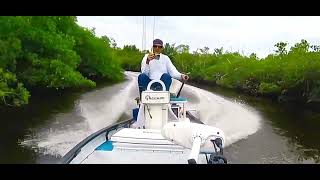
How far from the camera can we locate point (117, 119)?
9312mm

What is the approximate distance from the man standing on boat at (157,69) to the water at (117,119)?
79.0 inches

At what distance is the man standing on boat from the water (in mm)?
2006

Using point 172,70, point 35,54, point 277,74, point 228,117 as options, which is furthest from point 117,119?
point 277,74

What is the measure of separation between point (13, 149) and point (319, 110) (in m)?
9.51

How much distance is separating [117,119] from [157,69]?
4.82 meters

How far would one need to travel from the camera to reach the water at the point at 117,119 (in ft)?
22.2

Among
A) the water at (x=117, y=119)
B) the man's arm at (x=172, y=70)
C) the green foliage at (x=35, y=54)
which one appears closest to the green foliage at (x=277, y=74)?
the water at (x=117, y=119)

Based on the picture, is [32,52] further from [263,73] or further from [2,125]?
[263,73]

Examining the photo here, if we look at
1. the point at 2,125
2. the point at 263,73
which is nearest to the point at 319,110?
the point at 263,73

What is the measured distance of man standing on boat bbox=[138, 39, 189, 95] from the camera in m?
4.59

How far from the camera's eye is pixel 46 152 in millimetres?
6406

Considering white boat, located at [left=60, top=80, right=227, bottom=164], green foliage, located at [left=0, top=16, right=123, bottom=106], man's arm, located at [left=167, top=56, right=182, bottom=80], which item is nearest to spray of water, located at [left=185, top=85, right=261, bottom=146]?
man's arm, located at [left=167, top=56, right=182, bottom=80]

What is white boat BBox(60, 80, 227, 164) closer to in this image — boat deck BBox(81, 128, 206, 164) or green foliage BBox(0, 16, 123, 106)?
boat deck BBox(81, 128, 206, 164)

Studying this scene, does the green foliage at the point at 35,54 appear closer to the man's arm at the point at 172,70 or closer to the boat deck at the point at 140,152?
the man's arm at the point at 172,70
